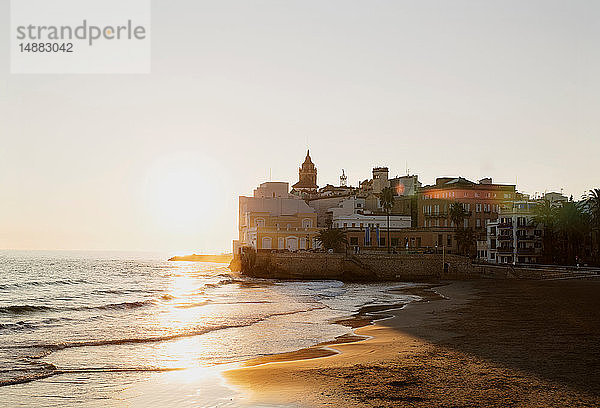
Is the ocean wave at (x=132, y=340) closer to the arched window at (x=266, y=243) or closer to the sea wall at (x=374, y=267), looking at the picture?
the sea wall at (x=374, y=267)

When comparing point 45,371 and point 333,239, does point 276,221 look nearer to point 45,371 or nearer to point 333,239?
point 333,239

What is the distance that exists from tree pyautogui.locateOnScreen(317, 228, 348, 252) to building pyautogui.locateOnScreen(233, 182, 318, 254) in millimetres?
9988

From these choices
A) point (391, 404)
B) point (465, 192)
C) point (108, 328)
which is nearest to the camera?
point (391, 404)

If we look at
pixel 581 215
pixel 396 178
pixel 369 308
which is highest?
pixel 396 178

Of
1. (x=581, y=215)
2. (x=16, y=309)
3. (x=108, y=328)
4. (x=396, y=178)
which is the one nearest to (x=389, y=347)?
(x=108, y=328)

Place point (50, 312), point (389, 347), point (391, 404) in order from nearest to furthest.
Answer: point (391, 404), point (389, 347), point (50, 312)

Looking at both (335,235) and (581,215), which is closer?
(581,215)

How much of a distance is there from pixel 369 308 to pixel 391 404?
31213 millimetres

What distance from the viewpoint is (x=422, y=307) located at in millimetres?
45125

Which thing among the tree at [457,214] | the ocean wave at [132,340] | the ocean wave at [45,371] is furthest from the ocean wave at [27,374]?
the tree at [457,214]

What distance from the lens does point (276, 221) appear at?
121 metres

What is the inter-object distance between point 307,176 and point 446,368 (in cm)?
17633

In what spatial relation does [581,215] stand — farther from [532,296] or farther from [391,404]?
[391,404]

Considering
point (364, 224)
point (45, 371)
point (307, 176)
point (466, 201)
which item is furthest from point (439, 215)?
point (45, 371)
